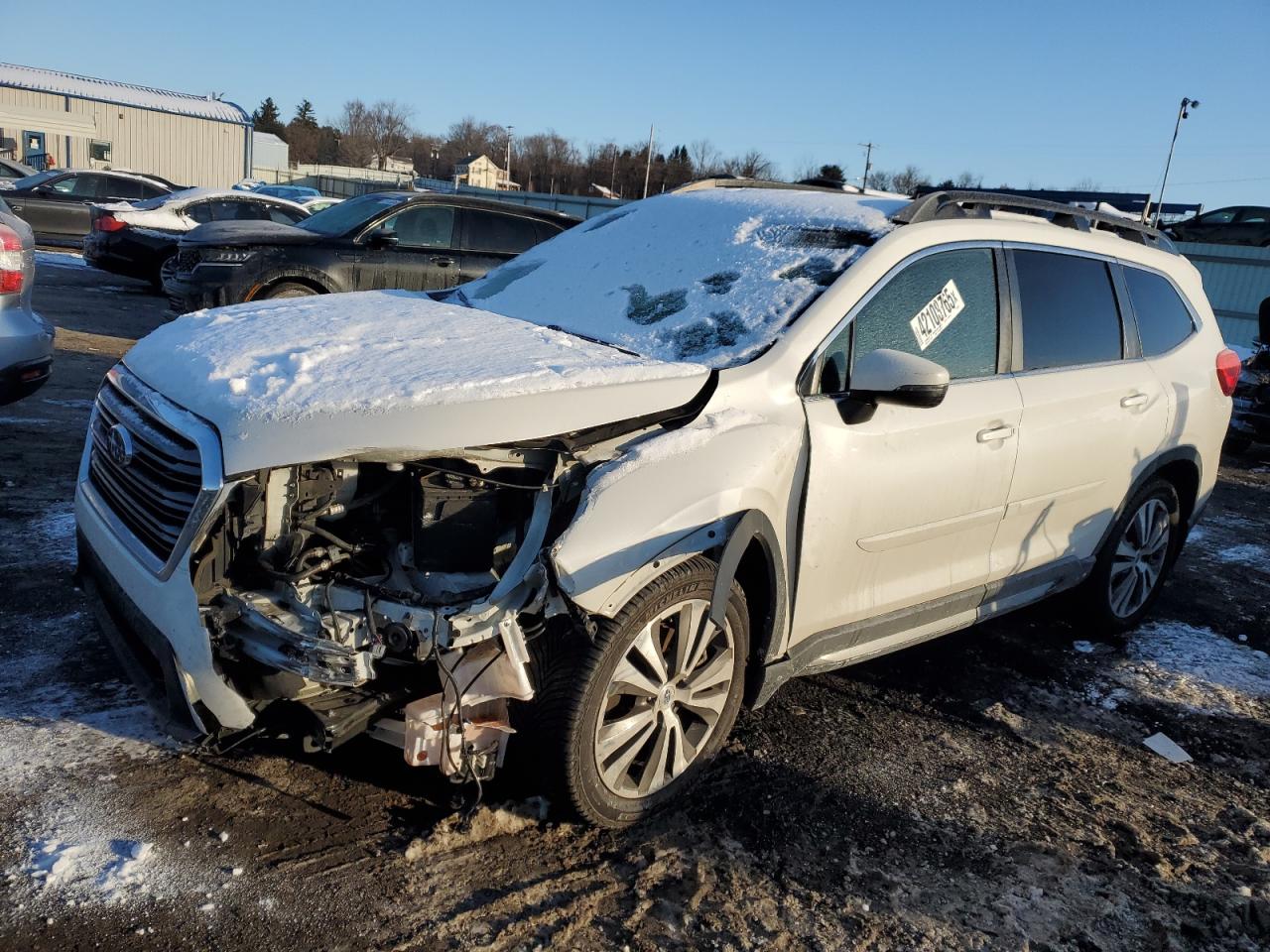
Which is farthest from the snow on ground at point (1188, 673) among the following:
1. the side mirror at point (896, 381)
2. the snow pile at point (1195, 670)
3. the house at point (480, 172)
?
the house at point (480, 172)

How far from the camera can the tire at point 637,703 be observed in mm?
2672

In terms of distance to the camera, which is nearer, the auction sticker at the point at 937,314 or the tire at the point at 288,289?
the auction sticker at the point at 937,314

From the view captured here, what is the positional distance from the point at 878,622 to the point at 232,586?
2171 mm

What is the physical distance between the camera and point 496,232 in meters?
10.3

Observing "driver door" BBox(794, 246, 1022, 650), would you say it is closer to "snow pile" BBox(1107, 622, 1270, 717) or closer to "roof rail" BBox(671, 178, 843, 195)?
"roof rail" BBox(671, 178, 843, 195)

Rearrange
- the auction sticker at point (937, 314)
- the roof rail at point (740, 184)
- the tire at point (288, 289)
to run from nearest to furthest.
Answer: the auction sticker at point (937, 314), the roof rail at point (740, 184), the tire at point (288, 289)

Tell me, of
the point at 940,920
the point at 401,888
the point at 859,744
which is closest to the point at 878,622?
the point at 859,744

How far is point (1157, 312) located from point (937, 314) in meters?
1.77

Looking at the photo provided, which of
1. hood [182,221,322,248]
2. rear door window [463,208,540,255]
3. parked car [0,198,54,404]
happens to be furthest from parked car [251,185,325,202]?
parked car [0,198,54,404]

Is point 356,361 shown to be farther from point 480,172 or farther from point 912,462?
point 480,172

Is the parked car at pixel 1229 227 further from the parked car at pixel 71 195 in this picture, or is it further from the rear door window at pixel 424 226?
the parked car at pixel 71 195

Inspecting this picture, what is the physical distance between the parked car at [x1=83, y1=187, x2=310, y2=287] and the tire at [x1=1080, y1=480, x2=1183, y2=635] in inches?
453

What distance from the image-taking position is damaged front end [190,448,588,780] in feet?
8.14

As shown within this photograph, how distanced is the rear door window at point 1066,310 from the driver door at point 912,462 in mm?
190
